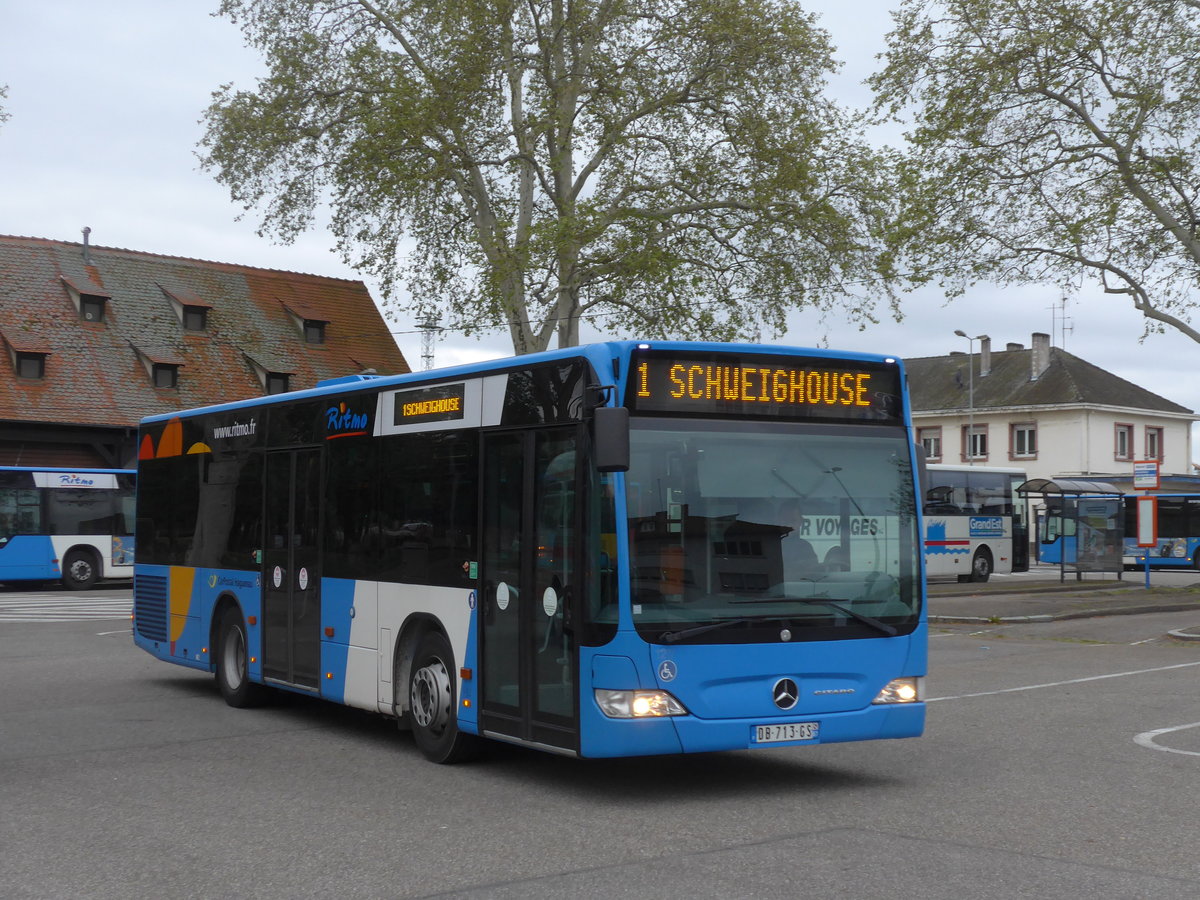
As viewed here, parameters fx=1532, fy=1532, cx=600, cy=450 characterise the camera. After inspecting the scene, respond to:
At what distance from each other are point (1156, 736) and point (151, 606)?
987 centimetres

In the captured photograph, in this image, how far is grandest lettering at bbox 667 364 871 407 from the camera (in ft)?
29.8

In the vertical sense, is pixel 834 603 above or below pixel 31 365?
below

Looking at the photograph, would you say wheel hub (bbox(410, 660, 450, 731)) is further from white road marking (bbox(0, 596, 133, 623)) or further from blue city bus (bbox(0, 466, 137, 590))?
blue city bus (bbox(0, 466, 137, 590))

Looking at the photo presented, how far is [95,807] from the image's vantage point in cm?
869

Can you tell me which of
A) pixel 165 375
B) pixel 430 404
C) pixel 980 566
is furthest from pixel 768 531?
pixel 165 375

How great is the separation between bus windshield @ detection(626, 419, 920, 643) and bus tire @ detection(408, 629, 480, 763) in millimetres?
2065

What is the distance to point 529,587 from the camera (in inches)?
368

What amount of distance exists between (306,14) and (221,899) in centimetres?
3229

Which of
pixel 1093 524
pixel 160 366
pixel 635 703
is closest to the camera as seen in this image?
pixel 635 703

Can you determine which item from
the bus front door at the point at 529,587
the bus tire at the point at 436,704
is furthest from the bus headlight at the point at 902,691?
the bus tire at the point at 436,704

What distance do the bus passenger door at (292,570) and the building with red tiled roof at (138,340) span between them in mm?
34766

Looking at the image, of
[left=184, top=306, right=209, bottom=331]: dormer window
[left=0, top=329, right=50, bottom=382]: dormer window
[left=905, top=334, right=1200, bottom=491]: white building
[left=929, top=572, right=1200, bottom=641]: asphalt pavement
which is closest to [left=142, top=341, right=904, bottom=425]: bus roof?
[left=929, top=572, right=1200, bottom=641]: asphalt pavement

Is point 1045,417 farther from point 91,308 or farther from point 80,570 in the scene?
point 80,570

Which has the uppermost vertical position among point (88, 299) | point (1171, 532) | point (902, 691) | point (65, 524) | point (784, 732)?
point (88, 299)
